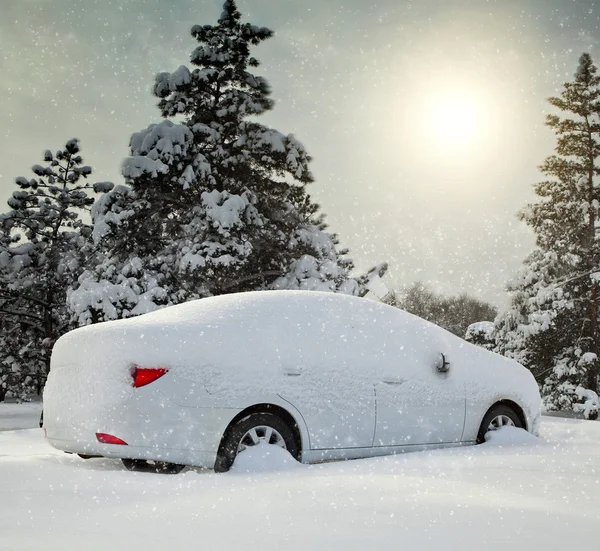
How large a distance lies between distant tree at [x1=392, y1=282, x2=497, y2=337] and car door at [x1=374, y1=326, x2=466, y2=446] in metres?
67.0

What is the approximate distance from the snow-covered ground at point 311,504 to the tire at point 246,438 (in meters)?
0.10

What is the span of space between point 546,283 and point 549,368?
2.86 m

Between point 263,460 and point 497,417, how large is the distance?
2588mm

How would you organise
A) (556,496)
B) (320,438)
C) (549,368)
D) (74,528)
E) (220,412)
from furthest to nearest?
(549,368)
(320,438)
(220,412)
(556,496)
(74,528)

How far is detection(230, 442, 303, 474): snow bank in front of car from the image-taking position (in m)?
4.73

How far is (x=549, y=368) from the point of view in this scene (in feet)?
77.0

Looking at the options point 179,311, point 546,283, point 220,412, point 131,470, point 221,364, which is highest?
point 546,283

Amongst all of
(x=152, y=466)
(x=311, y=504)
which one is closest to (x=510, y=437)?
(x=152, y=466)

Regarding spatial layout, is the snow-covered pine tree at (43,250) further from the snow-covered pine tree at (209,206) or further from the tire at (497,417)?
the tire at (497,417)

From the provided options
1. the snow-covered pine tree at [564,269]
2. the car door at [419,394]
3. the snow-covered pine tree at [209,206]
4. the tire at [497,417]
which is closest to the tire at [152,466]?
the car door at [419,394]

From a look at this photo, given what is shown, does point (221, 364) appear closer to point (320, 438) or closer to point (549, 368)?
point (320, 438)

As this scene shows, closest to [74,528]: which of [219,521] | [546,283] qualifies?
[219,521]

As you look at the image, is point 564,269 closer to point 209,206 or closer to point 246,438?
point 209,206

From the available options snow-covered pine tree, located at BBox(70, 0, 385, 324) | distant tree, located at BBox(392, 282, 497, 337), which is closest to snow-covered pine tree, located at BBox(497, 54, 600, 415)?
snow-covered pine tree, located at BBox(70, 0, 385, 324)
